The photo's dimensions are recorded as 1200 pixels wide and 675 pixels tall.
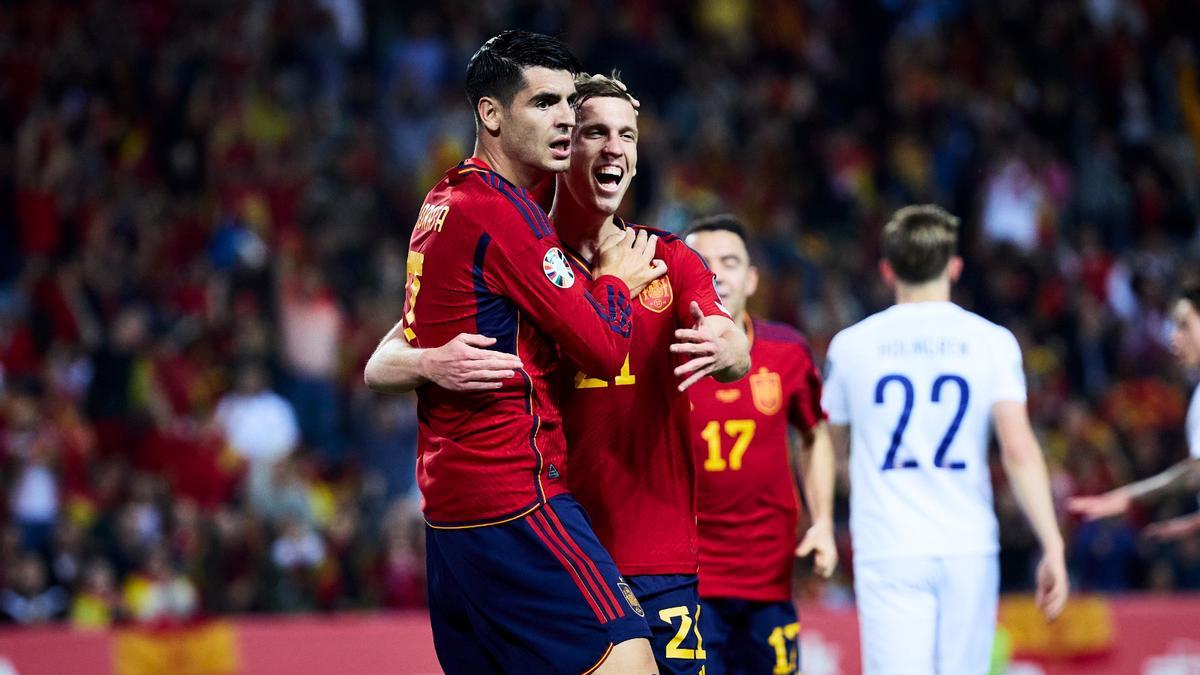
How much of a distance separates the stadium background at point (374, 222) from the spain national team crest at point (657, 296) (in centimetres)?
688

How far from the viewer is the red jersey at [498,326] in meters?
4.14

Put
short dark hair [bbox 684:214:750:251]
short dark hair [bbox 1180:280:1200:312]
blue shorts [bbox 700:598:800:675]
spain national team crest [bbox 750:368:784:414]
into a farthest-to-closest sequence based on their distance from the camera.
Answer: short dark hair [bbox 1180:280:1200:312] → short dark hair [bbox 684:214:750:251] → spain national team crest [bbox 750:368:784:414] → blue shorts [bbox 700:598:800:675]

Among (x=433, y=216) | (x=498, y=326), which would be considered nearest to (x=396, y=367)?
(x=498, y=326)

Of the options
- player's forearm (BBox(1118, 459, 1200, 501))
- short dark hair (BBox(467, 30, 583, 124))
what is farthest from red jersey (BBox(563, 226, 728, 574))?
player's forearm (BBox(1118, 459, 1200, 501))

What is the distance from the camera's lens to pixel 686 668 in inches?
181

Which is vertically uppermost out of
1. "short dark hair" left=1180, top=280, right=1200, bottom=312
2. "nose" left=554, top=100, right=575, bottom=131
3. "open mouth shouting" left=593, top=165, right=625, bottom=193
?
"nose" left=554, top=100, right=575, bottom=131

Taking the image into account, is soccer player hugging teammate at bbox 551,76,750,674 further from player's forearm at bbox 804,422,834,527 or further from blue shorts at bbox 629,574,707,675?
player's forearm at bbox 804,422,834,527

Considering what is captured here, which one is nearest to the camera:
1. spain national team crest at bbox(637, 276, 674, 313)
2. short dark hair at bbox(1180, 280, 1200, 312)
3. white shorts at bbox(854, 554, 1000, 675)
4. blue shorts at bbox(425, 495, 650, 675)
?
blue shorts at bbox(425, 495, 650, 675)

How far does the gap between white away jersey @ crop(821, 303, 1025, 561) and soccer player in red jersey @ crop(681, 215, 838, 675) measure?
342 mm

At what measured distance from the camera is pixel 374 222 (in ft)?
49.3

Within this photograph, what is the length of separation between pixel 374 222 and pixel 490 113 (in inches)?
426

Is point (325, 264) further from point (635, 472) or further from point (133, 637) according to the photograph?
point (635, 472)

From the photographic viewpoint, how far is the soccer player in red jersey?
6.01 m

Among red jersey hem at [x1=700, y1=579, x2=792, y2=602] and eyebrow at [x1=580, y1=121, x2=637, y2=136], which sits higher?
eyebrow at [x1=580, y1=121, x2=637, y2=136]
